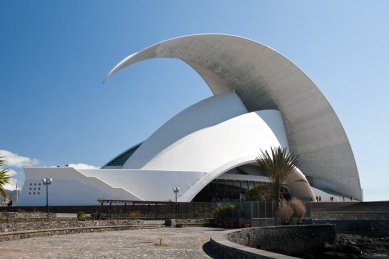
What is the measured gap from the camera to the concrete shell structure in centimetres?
2875

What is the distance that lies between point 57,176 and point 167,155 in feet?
27.1

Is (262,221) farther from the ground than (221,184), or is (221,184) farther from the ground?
(221,184)

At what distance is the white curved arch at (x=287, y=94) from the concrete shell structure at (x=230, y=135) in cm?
10

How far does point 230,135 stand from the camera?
34.0m

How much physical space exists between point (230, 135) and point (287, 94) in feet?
31.1

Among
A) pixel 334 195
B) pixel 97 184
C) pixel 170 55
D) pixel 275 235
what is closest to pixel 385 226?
pixel 275 235

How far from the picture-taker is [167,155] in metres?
30.7

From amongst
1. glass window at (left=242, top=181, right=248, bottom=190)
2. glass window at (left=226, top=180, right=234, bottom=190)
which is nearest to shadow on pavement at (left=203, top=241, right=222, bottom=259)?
glass window at (left=226, top=180, right=234, bottom=190)

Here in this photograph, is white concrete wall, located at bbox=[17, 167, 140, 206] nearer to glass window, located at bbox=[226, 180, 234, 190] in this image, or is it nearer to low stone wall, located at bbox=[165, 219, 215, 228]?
low stone wall, located at bbox=[165, 219, 215, 228]

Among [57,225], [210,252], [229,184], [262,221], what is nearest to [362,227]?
[262,221]

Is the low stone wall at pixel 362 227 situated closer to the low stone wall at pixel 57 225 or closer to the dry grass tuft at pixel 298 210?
the dry grass tuft at pixel 298 210

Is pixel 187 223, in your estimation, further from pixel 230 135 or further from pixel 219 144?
pixel 230 135

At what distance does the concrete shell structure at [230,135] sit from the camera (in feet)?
94.3

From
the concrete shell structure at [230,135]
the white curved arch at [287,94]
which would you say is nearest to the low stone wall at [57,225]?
the concrete shell structure at [230,135]
